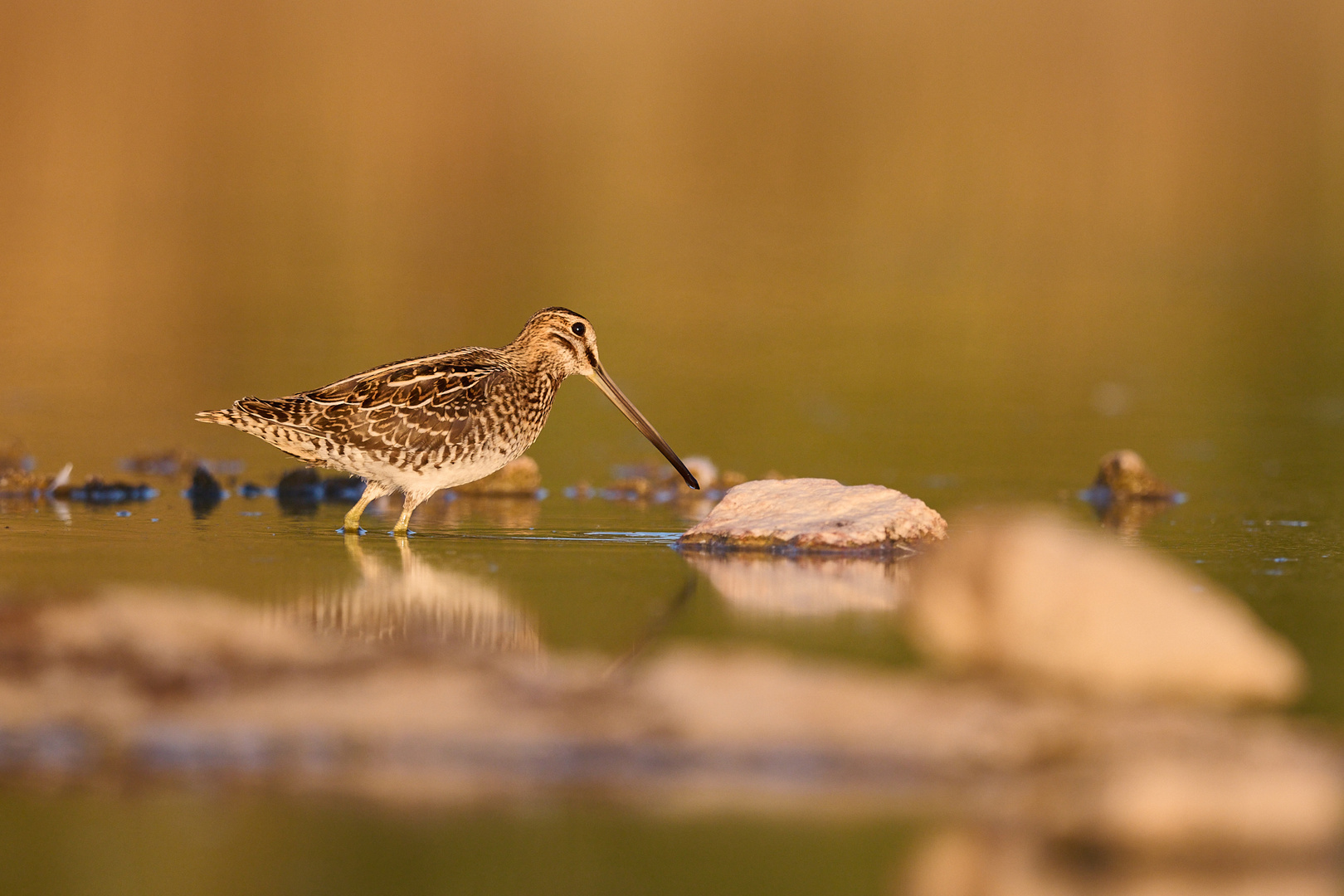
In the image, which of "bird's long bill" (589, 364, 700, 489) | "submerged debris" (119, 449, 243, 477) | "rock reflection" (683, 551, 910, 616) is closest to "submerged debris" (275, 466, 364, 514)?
"submerged debris" (119, 449, 243, 477)

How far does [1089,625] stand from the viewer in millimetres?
6809

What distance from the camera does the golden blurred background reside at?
1733 centimetres

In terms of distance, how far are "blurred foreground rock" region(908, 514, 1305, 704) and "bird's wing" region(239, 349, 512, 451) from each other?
4.70 m

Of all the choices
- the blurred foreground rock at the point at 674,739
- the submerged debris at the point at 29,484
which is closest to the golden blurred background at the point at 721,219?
the submerged debris at the point at 29,484

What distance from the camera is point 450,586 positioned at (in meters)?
9.31

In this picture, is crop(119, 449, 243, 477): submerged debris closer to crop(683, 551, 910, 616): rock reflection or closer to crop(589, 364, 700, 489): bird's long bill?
A: crop(589, 364, 700, 489): bird's long bill

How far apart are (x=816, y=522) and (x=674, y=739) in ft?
14.0

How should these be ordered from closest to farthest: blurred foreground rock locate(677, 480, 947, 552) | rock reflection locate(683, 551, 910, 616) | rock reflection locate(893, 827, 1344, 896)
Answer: rock reflection locate(893, 827, 1344, 896), rock reflection locate(683, 551, 910, 616), blurred foreground rock locate(677, 480, 947, 552)

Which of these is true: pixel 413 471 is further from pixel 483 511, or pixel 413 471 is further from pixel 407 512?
pixel 483 511

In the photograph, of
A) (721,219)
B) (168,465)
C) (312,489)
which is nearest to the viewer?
(312,489)

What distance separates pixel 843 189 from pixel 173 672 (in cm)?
3387

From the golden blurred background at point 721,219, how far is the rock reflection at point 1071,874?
802 centimetres

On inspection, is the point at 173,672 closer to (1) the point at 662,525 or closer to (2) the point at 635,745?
(2) the point at 635,745

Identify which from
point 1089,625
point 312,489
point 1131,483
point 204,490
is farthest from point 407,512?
point 1089,625
